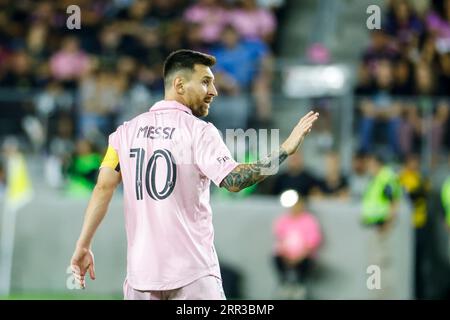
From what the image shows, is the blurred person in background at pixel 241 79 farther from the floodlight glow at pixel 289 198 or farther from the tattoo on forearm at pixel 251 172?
the tattoo on forearm at pixel 251 172

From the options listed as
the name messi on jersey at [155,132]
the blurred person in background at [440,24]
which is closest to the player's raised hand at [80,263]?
the name messi on jersey at [155,132]

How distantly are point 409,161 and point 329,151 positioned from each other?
0.98 metres

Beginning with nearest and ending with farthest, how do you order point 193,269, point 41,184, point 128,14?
point 193,269 → point 41,184 → point 128,14

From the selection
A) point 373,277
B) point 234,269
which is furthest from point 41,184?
point 373,277

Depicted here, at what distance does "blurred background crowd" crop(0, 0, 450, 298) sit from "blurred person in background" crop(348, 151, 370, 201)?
0.02 m

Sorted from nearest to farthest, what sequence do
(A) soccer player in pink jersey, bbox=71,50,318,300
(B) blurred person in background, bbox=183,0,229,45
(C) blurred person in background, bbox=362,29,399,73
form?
1. (A) soccer player in pink jersey, bbox=71,50,318,300
2. (C) blurred person in background, bbox=362,29,399,73
3. (B) blurred person in background, bbox=183,0,229,45

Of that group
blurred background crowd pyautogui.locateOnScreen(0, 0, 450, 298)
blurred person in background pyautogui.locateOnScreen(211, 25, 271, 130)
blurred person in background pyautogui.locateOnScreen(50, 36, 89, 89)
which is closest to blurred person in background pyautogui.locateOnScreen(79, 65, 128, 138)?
blurred background crowd pyautogui.locateOnScreen(0, 0, 450, 298)

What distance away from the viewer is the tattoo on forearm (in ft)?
19.9

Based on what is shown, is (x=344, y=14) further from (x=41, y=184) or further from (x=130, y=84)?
(x=41, y=184)

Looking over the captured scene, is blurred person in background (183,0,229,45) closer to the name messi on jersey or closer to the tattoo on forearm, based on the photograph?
the name messi on jersey

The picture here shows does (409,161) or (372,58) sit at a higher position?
(372,58)

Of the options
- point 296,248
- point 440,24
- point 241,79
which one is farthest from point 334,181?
point 440,24

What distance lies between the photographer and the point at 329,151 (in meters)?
14.5

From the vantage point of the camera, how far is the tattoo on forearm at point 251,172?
606 centimetres
